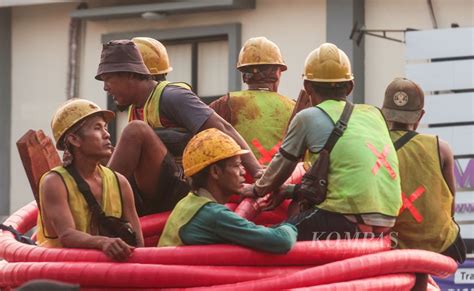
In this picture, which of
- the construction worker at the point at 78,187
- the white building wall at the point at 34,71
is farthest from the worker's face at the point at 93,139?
the white building wall at the point at 34,71

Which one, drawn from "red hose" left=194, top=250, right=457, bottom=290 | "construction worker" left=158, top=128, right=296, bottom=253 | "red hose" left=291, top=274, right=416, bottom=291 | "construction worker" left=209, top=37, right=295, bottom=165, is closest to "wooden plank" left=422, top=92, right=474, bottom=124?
"construction worker" left=209, top=37, right=295, bottom=165

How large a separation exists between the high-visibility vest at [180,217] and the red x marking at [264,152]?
1854 mm

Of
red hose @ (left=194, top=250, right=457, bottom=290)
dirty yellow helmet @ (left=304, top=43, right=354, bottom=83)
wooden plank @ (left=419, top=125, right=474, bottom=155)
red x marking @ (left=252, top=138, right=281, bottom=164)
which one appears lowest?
wooden plank @ (left=419, top=125, right=474, bottom=155)

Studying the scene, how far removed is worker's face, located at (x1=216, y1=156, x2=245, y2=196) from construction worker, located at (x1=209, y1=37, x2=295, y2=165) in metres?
1.97

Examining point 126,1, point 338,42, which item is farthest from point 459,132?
point 126,1

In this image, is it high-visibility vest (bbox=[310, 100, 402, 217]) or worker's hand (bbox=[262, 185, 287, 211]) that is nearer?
high-visibility vest (bbox=[310, 100, 402, 217])

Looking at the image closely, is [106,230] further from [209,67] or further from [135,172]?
[209,67]

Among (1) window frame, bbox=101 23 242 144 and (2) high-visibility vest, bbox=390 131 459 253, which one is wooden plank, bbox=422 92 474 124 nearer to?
(1) window frame, bbox=101 23 242 144

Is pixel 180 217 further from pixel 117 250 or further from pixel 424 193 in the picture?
pixel 424 193

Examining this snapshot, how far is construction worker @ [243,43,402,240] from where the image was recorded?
31.1ft

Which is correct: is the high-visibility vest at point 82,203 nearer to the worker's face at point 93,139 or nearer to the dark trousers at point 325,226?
the worker's face at point 93,139

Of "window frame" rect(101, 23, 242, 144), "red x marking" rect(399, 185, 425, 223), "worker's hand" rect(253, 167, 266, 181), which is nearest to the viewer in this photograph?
"worker's hand" rect(253, 167, 266, 181)

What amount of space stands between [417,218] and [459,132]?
13.6m

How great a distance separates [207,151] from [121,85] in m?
1.55
